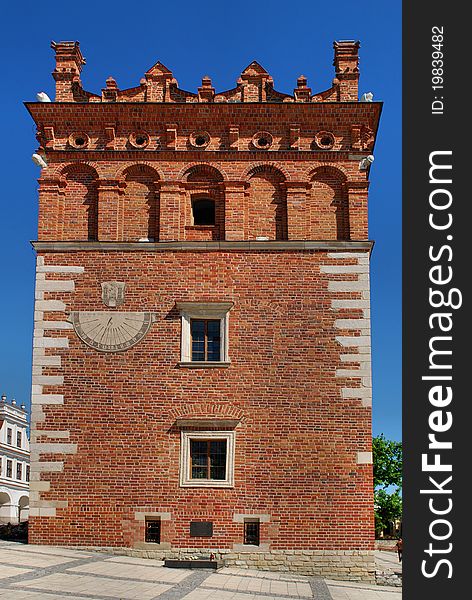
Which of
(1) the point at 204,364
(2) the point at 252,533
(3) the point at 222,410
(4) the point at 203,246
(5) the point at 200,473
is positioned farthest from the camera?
(4) the point at 203,246

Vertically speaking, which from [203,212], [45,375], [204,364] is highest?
[203,212]

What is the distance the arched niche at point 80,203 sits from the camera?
2044cm

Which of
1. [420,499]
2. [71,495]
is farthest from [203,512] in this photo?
[420,499]

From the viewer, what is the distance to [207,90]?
20.7 m

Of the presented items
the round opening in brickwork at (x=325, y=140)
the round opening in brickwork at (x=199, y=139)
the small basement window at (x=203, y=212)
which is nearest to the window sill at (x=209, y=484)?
the small basement window at (x=203, y=212)

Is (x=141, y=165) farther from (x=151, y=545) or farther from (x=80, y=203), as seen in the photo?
(x=151, y=545)

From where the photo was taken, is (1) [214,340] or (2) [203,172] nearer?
(1) [214,340]

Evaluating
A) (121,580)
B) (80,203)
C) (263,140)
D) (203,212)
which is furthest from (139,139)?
(121,580)

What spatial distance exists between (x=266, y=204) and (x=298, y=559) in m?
8.85

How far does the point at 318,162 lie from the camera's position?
20.6 m

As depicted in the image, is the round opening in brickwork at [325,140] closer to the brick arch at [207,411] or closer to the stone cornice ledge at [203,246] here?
the stone cornice ledge at [203,246]

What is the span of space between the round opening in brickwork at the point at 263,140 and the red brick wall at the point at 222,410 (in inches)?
119

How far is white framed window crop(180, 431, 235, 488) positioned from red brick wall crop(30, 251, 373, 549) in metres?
0.20

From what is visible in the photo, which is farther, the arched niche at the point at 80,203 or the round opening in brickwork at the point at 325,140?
the round opening in brickwork at the point at 325,140
